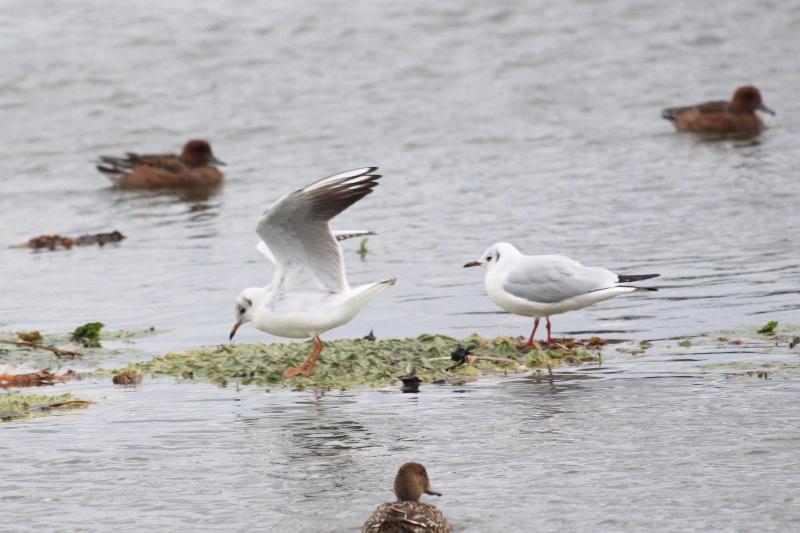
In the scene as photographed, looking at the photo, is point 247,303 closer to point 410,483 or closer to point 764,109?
point 410,483

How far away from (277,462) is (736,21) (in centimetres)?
2125

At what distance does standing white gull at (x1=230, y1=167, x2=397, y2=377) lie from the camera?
905 cm

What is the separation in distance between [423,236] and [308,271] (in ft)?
15.5

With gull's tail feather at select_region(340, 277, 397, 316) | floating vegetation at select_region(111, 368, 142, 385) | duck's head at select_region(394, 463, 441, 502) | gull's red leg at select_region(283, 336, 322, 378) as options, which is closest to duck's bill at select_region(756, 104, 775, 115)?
gull's tail feather at select_region(340, 277, 397, 316)

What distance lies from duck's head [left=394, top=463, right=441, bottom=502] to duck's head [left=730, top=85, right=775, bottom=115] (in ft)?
50.0

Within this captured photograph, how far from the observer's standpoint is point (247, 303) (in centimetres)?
973

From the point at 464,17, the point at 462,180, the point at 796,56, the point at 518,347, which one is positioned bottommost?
the point at 518,347

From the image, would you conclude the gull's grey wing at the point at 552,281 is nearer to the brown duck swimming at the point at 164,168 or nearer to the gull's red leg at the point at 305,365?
the gull's red leg at the point at 305,365

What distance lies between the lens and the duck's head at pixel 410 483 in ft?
19.0

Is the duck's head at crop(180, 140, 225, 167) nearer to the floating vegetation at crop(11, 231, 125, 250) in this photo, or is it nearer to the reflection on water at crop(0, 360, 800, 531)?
the floating vegetation at crop(11, 231, 125, 250)

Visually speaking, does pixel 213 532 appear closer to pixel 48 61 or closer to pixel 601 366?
pixel 601 366

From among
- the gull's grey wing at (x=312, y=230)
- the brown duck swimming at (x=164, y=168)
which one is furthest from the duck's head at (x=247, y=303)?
the brown duck swimming at (x=164, y=168)

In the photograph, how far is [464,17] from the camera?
27812 millimetres

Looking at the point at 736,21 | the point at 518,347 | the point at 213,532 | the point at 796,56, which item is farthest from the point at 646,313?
the point at 736,21
